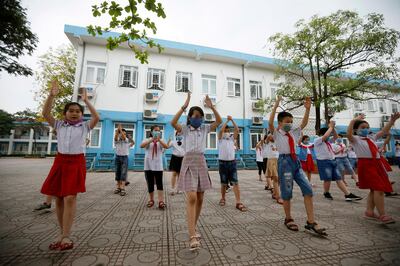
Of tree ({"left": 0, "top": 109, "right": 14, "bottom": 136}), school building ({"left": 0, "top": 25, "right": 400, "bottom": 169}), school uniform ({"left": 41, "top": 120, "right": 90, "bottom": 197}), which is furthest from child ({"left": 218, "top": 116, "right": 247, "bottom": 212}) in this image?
tree ({"left": 0, "top": 109, "right": 14, "bottom": 136})

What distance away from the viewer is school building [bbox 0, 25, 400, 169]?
1261 cm

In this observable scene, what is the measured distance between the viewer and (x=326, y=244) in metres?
2.51

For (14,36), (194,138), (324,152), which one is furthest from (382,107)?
(14,36)

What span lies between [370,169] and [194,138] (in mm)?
3344

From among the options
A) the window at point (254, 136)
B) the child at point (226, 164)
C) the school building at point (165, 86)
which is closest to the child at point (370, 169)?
Result: the child at point (226, 164)

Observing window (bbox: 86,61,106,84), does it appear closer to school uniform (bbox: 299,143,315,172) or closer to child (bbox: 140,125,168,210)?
child (bbox: 140,125,168,210)

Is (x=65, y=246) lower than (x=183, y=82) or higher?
lower

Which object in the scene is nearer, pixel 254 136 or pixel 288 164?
pixel 288 164

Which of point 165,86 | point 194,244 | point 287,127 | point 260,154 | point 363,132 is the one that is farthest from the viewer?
point 165,86

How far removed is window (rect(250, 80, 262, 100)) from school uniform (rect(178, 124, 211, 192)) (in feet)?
47.0

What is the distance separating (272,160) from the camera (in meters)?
5.70

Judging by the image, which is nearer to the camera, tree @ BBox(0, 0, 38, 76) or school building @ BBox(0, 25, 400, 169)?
tree @ BBox(0, 0, 38, 76)

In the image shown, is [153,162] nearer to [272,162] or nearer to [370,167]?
[272,162]

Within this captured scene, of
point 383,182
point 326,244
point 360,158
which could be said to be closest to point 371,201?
point 383,182
